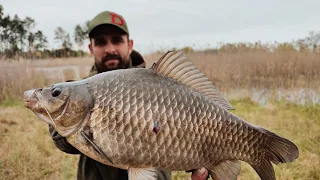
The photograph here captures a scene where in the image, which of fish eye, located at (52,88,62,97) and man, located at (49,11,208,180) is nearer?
fish eye, located at (52,88,62,97)

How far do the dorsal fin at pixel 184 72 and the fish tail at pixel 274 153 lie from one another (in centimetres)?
17

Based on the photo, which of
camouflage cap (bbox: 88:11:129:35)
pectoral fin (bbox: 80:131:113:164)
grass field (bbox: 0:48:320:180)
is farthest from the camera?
grass field (bbox: 0:48:320:180)

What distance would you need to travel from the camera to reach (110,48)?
6.69ft

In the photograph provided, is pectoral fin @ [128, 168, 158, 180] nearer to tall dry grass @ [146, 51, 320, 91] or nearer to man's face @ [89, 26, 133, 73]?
man's face @ [89, 26, 133, 73]

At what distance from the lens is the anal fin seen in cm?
119

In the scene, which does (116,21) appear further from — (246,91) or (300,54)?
(300,54)

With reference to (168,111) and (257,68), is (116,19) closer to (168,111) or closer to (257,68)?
(168,111)

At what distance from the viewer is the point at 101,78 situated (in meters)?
1.12

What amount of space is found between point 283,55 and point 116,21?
17.0 ft

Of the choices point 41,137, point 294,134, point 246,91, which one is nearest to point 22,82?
point 41,137

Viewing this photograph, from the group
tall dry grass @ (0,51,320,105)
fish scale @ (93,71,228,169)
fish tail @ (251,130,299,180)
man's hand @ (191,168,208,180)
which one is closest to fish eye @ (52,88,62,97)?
fish scale @ (93,71,228,169)

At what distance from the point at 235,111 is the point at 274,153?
13.4ft

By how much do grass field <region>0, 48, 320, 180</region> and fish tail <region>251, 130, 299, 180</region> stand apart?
1.77 m

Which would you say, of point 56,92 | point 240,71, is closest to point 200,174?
point 56,92
